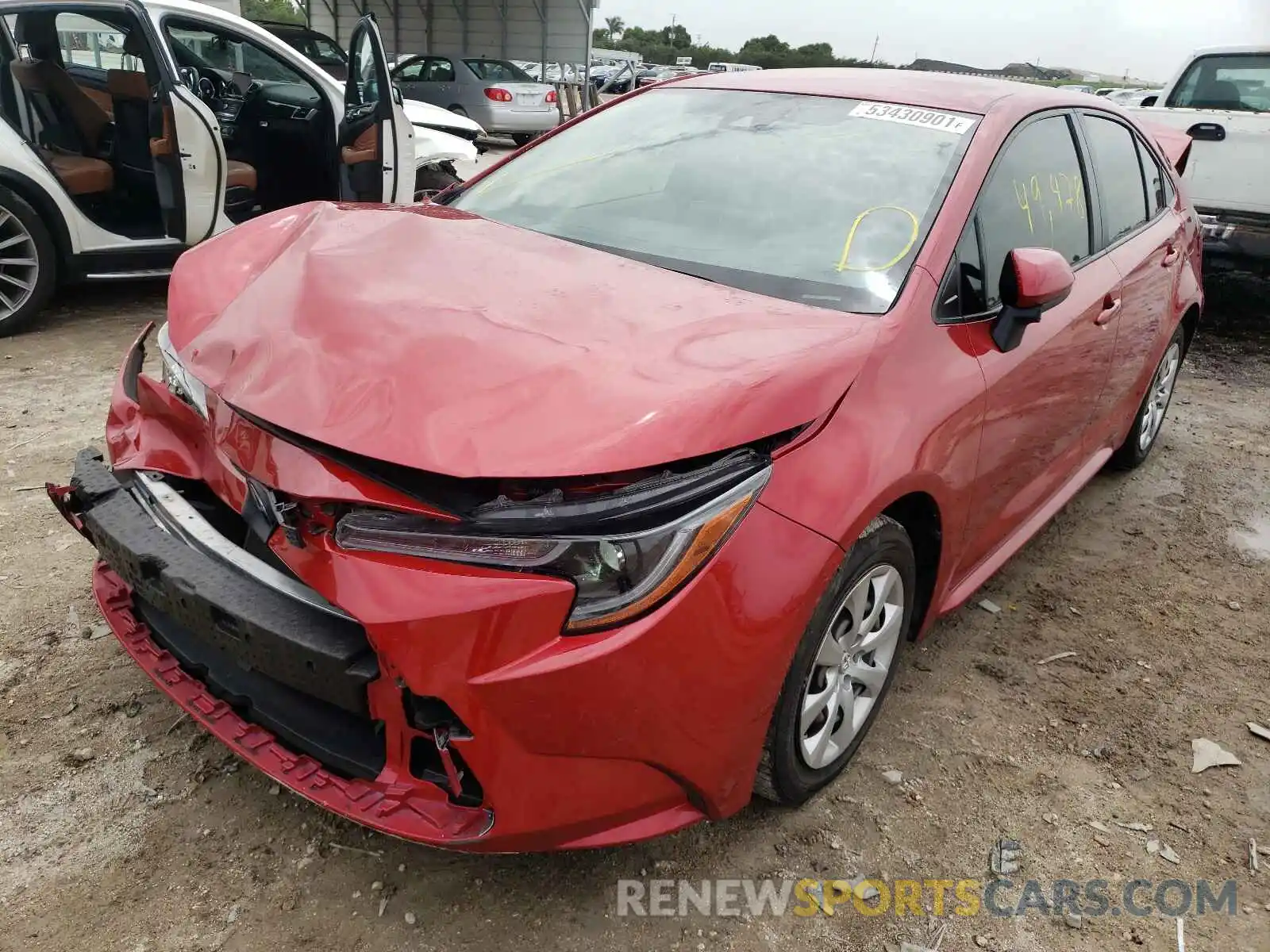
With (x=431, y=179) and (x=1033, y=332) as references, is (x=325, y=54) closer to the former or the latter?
(x=431, y=179)

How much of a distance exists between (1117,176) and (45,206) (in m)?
5.10

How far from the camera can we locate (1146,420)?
4207mm

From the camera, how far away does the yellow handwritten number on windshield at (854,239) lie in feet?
7.27

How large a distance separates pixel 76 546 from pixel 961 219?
285 cm

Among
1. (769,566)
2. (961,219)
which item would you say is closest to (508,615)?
(769,566)

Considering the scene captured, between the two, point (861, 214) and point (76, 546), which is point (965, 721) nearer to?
point (861, 214)

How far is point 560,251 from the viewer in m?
2.39

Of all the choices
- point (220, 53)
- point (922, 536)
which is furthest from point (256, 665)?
point (220, 53)

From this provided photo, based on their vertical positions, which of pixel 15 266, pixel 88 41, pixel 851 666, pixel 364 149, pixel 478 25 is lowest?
pixel 851 666

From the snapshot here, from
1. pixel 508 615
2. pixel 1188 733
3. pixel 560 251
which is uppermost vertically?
pixel 560 251

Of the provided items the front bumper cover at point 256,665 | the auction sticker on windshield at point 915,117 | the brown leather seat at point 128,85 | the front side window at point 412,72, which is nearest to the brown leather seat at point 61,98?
the brown leather seat at point 128,85

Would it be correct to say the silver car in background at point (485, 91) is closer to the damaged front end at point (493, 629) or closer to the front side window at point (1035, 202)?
the front side window at point (1035, 202)

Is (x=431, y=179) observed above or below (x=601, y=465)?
below

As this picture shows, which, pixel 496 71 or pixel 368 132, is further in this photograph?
pixel 496 71
